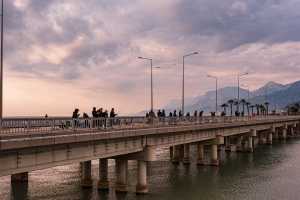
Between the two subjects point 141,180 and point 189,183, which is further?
point 189,183

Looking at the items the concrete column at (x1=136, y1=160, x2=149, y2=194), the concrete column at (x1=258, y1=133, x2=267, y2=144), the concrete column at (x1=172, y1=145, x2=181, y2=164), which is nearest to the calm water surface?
the concrete column at (x1=136, y1=160, x2=149, y2=194)

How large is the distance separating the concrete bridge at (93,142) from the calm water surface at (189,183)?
223cm

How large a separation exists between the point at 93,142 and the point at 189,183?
19471 mm

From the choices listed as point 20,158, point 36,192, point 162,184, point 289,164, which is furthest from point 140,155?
point 289,164

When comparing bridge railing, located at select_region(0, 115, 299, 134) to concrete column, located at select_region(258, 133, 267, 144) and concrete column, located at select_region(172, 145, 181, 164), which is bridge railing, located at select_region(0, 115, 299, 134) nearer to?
concrete column, located at select_region(172, 145, 181, 164)

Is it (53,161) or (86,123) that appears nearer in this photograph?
(53,161)

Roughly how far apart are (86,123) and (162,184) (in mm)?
16747

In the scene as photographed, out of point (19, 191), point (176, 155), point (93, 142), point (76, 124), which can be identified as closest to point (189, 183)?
point (176, 155)

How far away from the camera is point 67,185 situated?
4891cm

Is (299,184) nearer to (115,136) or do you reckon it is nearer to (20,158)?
(115,136)

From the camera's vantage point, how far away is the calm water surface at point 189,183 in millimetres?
44469

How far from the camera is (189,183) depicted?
5338cm

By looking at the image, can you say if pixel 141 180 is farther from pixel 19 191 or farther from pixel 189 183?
pixel 19 191

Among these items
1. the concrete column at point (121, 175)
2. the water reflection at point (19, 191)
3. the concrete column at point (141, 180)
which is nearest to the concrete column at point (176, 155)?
the concrete column at point (141, 180)
